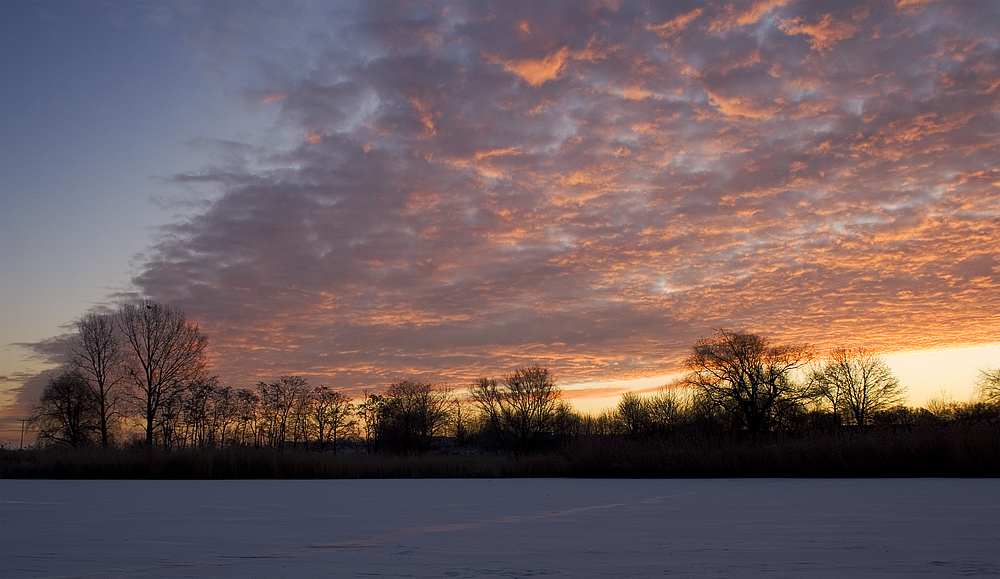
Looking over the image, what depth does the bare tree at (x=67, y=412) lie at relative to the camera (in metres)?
39.7

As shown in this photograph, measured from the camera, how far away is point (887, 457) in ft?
39.5

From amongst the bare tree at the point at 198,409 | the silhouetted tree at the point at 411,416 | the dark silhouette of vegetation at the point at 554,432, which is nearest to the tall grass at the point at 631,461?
the dark silhouette of vegetation at the point at 554,432

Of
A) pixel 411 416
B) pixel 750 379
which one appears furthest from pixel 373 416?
pixel 750 379

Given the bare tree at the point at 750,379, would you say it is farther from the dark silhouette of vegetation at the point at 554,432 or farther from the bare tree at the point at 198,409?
the bare tree at the point at 198,409

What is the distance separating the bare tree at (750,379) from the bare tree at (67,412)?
3568 cm

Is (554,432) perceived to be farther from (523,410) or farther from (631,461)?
(631,461)
